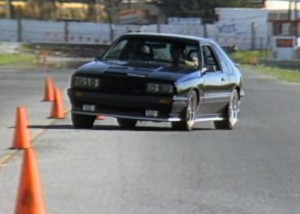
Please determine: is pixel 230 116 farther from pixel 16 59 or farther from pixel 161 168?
pixel 16 59

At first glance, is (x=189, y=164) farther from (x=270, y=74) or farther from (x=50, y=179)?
(x=270, y=74)

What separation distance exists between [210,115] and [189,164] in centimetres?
532

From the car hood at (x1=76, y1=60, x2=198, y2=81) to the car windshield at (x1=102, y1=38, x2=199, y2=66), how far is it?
0.89ft

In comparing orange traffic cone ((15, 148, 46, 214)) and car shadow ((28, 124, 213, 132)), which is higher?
orange traffic cone ((15, 148, 46, 214))

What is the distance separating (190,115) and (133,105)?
1.07 meters

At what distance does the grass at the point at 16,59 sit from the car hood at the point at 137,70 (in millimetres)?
37877

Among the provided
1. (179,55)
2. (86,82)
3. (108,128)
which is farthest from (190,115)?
(86,82)

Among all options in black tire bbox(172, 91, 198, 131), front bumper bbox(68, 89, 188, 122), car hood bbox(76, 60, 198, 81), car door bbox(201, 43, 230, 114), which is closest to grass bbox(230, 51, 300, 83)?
car door bbox(201, 43, 230, 114)

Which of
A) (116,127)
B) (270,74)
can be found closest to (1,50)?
(270,74)

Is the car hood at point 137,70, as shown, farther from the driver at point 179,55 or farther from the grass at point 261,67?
the grass at point 261,67

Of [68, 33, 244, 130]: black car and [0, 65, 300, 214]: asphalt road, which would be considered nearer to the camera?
[0, 65, 300, 214]: asphalt road

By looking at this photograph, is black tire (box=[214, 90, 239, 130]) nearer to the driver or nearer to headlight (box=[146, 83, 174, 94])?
the driver

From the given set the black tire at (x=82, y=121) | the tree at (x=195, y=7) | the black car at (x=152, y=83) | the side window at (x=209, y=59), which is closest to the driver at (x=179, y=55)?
the black car at (x=152, y=83)

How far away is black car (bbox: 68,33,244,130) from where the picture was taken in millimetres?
15508
